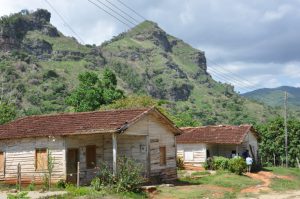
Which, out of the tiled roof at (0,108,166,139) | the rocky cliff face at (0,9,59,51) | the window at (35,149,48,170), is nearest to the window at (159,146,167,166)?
the tiled roof at (0,108,166,139)

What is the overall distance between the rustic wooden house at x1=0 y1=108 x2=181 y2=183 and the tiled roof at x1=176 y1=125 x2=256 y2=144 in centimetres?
1270

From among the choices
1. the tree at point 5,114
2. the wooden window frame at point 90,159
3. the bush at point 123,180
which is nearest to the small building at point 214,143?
the wooden window frame at point 90,159

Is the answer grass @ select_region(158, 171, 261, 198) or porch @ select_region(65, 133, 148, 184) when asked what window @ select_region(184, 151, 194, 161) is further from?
porch @ select_region(65, 133, 148, 184)

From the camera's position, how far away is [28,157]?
28.3 m

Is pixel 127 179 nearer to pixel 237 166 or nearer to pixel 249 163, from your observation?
pixel 237 166

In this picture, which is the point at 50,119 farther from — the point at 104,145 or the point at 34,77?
the point at 34,77

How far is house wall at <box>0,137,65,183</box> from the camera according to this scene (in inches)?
1069

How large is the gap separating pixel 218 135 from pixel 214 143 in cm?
116

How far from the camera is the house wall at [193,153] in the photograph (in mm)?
42969

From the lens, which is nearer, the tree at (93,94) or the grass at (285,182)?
the grass at (285,182)

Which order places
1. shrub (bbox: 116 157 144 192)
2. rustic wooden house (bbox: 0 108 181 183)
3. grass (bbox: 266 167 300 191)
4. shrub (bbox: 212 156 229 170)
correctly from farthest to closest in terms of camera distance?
1. shrub (bbox: 212 156 229 170)
2. grass (bbox: 266 167 300 191)
3. rustic wooden house (bbox: 0 108 181 183)
4. shrub (bbox: 116 157 144 192)

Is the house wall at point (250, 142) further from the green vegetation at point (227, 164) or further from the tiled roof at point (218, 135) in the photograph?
the green vegetation at point (227, 164)

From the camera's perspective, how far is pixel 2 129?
3125 cm

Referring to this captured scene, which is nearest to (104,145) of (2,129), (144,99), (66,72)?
(2,129)
